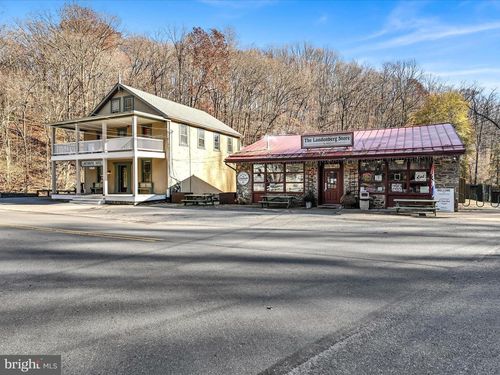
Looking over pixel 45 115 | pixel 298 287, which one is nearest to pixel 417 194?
pixel 298 287

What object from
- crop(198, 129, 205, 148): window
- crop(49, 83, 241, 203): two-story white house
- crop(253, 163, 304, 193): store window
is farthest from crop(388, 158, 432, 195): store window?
crop(198, 129, 205, 148): window

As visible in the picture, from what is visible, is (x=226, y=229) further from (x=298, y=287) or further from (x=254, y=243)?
(x=298, y=287)

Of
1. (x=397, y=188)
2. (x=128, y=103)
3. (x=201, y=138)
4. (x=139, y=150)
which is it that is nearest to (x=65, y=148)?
(x=128, y=103)

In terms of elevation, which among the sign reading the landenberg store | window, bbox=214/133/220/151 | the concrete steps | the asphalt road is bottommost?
the asphalt road

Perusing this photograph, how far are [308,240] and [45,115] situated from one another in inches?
1436

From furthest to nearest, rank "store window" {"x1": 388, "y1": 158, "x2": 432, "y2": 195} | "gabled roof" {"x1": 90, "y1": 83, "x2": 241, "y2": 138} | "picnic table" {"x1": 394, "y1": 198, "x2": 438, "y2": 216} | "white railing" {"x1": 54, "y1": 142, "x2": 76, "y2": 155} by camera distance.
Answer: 1. "white railing" {"x1": 54, "y1": 142, "x2": 76, "y2": 155}
2. "gabled roof" {"x1": 90, "y1": 83, "x2": 241, "y2": 138}
3. "store window" {"x1": 388, "y1": 158, "x2": 432, "y2": 195}
4. "picnic table" {"x1": 394, "y1": 198, "x2": 438, "y2": 216}

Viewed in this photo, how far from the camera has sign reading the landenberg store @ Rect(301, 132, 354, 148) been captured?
20.3m

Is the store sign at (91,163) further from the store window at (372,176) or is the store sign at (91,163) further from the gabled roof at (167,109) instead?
the store window at (372,176)

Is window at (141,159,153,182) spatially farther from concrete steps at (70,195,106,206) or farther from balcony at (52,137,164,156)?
concrete steps at (70,195,106,206)

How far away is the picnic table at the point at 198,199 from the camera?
22422 mm

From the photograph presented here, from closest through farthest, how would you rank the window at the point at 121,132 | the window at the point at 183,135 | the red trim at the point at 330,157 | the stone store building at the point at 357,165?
1. the red trim at the point at 330,157
2. the stone store building at the point at 357,165
3. the window at the point at 183,135
4. the window at the point at 121,132

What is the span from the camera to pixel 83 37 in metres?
37.4

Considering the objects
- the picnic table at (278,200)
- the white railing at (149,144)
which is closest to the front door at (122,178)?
the white railing at (149,144)

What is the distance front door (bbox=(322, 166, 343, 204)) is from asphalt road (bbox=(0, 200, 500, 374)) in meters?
10.9
